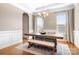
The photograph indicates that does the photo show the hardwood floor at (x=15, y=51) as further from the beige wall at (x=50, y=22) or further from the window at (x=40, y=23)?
the window at (x=40, y=23)

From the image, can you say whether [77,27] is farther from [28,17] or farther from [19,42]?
[19,42]

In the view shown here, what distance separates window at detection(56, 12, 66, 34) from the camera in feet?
6.23

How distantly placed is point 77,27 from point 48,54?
0.83 m

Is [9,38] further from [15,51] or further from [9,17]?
[9,17]

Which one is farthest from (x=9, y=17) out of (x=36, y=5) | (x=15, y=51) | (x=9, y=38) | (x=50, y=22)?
(x=50, y=22)

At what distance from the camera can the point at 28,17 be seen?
2.01 m

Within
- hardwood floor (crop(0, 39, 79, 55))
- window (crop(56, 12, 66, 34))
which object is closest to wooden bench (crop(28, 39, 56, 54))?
hardwood floor (crop(0, 39, 79, 55))

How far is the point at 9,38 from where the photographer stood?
1.95 m

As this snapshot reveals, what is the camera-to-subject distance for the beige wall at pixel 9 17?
186 centimetres

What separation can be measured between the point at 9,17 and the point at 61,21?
3.66 ft

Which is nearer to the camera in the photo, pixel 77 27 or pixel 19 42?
pixel 77 27

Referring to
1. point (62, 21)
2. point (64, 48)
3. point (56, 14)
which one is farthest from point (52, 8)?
point (64, 48)

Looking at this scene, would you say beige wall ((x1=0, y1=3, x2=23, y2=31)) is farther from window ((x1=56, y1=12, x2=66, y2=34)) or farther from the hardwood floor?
window ((x1=56, y1=12, x2=66, y2=34))
